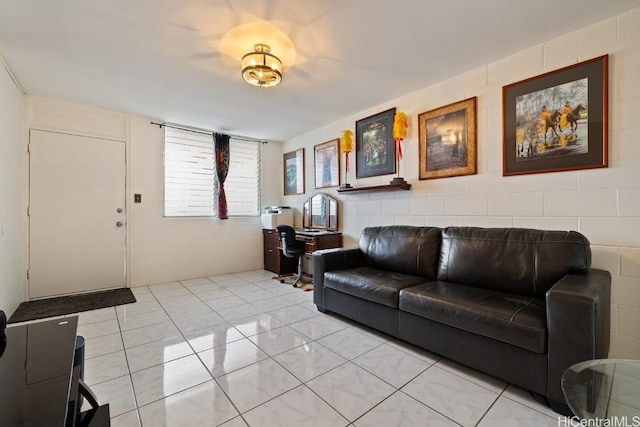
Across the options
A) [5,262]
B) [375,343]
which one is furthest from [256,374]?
[5,262]

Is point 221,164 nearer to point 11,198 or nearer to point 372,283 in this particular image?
point 11,198

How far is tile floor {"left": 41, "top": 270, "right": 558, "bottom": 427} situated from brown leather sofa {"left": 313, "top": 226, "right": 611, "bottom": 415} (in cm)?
17

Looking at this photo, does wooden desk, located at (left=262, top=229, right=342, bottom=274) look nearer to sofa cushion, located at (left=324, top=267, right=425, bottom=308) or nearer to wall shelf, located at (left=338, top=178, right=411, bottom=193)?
wall shelf, located at (left=338, top=178, right=411, bottom=193)

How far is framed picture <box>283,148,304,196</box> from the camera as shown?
16.4ft

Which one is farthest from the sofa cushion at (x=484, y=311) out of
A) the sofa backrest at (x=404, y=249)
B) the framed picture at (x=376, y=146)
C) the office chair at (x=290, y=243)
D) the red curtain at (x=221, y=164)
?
the red curtain at (x=221, y=164)

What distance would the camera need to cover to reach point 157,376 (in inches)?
74.1

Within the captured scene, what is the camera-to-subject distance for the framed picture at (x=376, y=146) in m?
3.51

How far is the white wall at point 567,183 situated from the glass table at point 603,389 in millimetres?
1033

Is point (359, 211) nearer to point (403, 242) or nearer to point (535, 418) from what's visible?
point (403, 242)

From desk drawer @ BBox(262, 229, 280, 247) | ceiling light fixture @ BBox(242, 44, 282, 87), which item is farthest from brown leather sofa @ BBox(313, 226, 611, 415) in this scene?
desk drawer @ BBox(262, 229, 280, 247)

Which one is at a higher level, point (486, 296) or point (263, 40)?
point (263, 40)

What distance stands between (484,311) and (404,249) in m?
1.11

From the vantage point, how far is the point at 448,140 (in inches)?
116

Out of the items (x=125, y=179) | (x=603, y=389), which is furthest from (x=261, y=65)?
(x=125, y=179)
